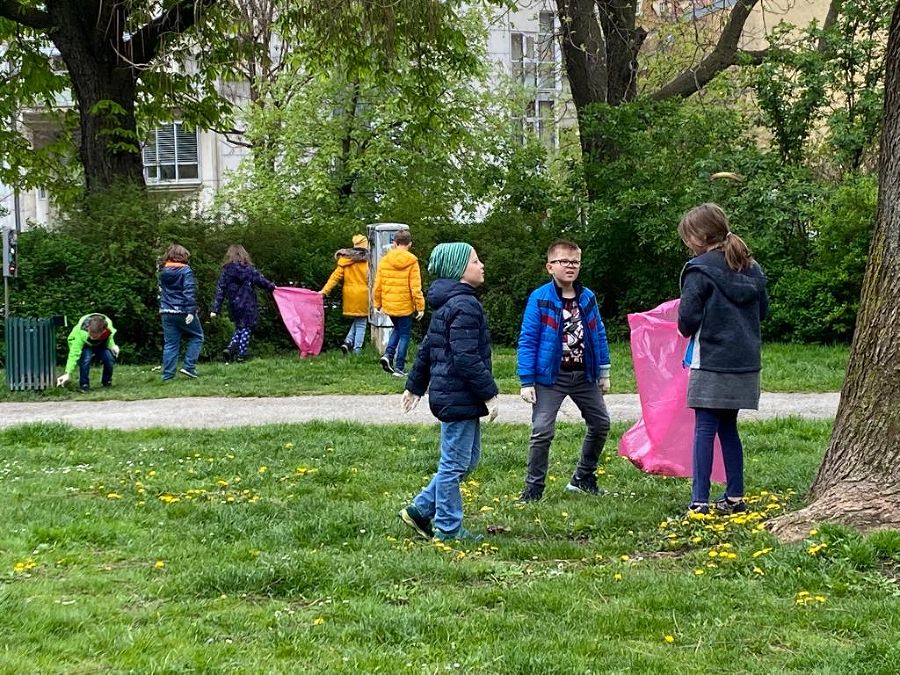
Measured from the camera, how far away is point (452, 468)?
581 cm

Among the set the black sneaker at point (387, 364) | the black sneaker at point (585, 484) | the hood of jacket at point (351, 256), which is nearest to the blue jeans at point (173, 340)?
the black sneaker at point (387, 364)

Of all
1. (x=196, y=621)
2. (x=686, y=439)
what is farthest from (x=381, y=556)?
(x=686, y=439)

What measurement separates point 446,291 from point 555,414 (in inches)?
53.1

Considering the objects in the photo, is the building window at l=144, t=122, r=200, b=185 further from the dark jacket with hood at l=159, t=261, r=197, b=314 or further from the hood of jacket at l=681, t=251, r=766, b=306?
the hood of jacket at l=681, t=251, r=766, b=306

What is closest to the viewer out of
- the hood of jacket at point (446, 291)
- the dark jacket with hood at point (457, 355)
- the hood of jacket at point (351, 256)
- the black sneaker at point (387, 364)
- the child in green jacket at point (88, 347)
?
the dark jacket with hood at point (457, 355)

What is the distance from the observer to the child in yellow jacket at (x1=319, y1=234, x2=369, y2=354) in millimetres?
15641

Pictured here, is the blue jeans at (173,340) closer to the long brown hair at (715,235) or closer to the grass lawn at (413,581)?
the grass lawn at (413,581)

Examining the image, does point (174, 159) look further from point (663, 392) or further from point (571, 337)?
point (571, 337)

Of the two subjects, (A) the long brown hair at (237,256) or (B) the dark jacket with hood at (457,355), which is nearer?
(B) the dark jacket with hood at (457,355)

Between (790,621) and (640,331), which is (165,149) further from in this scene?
(790,621)

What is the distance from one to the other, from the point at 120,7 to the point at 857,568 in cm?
1441

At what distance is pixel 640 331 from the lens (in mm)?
7238

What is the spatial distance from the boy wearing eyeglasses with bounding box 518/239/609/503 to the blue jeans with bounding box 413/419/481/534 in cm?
72

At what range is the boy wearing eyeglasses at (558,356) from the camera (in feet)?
21.6
